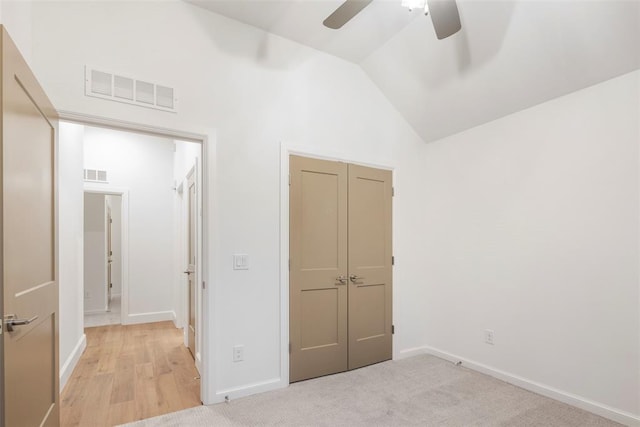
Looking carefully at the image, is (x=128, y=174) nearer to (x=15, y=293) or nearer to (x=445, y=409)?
(x=15, y=293)

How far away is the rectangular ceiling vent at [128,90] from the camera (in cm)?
228

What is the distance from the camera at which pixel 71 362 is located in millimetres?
3291

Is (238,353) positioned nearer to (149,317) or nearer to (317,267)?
(317,267)

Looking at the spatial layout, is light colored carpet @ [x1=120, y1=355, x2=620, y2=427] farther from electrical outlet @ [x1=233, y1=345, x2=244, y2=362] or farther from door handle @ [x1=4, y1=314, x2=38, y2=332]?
door handle @ [x1=4, y1=314, x2=38, y2=332]

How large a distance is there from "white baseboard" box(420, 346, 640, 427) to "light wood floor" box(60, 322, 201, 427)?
2310 millimetres

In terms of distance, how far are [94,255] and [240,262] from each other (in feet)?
16.2

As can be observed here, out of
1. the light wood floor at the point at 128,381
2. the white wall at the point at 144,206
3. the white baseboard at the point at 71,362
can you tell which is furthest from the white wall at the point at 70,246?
the white wall at the point at 144,206

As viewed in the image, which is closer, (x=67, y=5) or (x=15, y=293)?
(x=15, y=293)

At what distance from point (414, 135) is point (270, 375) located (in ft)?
9.62

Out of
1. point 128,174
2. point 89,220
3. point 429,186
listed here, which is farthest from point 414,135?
point 89,220

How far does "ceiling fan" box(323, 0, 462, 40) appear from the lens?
1906 mm

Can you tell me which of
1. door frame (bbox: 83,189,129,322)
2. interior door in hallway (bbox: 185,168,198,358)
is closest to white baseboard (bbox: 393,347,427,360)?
interior door in hallway (bbox: 185,168,198,358)

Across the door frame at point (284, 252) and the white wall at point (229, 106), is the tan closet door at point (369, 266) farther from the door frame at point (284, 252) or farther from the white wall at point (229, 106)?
the door frame at point (284, 252)

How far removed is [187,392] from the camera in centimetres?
284
